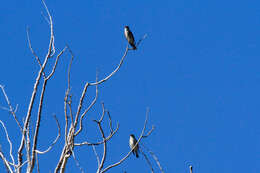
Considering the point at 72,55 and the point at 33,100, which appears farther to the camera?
the point at 72,55

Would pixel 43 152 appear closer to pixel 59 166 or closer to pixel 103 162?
pixel 59 166

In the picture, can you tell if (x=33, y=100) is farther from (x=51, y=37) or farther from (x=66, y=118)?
(x=51, y=37)

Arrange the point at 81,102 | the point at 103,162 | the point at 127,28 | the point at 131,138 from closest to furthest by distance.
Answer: the point at 103,162, the point at 81,102, the point at 131,138, the point at 127,28

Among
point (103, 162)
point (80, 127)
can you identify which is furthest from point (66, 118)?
point (103, 162)

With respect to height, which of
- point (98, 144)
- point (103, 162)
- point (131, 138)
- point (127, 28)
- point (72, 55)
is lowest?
point (103, 162)

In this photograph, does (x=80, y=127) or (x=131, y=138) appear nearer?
(x=80, y=127)

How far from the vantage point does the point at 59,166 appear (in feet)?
12.2

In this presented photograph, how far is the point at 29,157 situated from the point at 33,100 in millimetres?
386

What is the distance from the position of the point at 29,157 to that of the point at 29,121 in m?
0.35

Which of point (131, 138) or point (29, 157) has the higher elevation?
point (131, 138)

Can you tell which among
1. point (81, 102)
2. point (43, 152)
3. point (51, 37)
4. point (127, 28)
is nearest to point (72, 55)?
point (51, 37)

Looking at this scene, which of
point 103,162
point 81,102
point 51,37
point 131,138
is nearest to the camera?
point 103,162

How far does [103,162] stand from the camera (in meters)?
3.61

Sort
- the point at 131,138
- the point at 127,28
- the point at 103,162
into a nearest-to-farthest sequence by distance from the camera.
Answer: the point at 103,162, the point at 131,138, the point at 127,28
